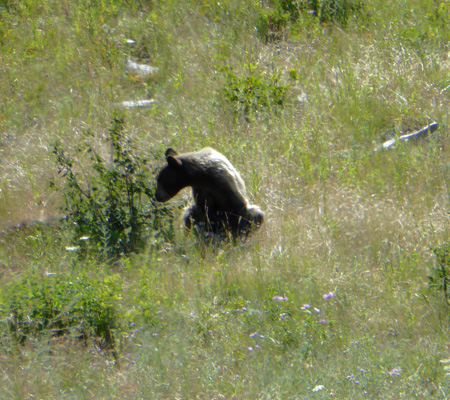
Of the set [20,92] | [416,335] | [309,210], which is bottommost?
[20,92]

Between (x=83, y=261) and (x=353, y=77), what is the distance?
15.7 ft

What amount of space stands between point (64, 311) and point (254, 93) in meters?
5.19

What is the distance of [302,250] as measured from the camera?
21.5 feet

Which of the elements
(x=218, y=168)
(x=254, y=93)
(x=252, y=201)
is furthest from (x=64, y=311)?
(x=254, y=93)

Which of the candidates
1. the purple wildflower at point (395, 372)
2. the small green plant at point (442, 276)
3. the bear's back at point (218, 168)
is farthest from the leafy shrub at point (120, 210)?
the purple wildflower at point (395, 372)

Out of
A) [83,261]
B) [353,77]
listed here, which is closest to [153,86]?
[353,77]

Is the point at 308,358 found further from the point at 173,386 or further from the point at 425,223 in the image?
the point at 425,223

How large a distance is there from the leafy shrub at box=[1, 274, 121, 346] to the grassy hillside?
19 mm

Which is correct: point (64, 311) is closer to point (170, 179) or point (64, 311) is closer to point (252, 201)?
point (170, 179)

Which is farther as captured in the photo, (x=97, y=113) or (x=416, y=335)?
(x=97, y=113)

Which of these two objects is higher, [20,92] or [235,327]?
[235,327]

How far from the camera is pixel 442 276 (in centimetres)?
530

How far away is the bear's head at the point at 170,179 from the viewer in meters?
7.77

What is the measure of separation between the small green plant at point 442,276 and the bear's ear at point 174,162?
3285mm
